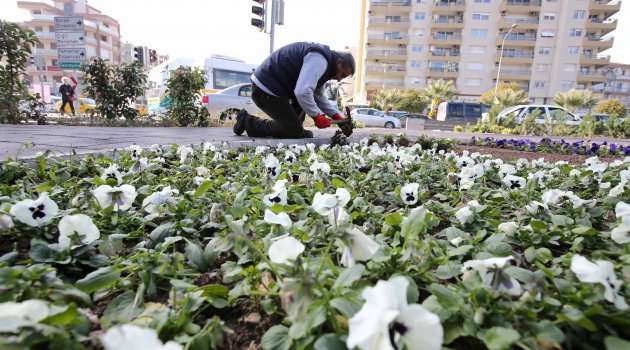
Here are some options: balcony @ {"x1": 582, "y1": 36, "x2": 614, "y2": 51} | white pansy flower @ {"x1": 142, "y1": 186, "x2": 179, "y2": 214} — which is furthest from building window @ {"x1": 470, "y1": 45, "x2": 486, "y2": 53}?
white pansy flower @ {"x1": 142, "y1": 186, "x2": 179, "y2": 214}

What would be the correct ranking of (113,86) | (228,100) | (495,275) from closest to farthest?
(495,275)
(113,86)
(228,100)

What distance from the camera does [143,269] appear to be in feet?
3.11

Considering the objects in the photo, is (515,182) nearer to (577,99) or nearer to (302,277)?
(302,277)

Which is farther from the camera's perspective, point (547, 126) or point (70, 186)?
point (547, 126)

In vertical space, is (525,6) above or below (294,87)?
above

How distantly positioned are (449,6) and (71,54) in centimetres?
5077

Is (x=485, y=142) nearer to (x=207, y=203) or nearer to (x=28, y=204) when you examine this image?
(x=207, y=203)

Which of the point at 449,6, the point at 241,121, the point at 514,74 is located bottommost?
the point at 241,121

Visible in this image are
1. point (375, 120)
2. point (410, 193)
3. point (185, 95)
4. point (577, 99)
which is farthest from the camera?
point (577, 99)

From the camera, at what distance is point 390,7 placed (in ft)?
168

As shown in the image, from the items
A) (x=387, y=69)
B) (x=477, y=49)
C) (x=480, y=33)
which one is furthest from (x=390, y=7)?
(x=477, y=49)

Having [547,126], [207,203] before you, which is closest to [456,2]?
[547,126]

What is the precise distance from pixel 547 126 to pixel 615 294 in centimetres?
1526

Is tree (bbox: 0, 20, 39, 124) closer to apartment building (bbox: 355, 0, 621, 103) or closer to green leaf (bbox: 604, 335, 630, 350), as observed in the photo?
green leaf (bbox: 604, 335, 630, 350)
